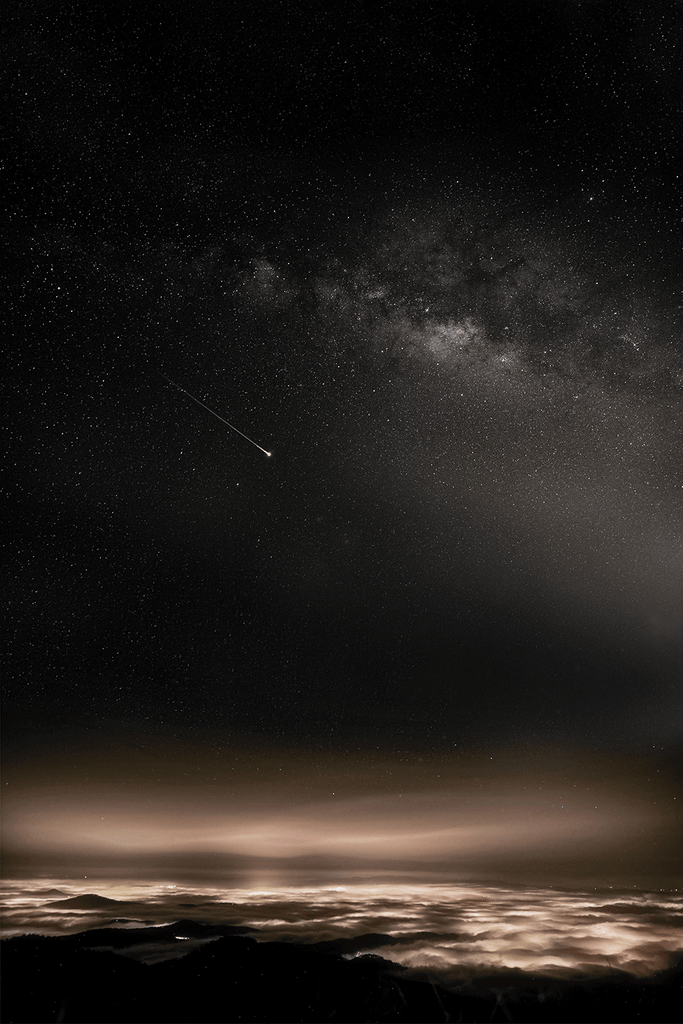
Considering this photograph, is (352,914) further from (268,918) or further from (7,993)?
(7,993)

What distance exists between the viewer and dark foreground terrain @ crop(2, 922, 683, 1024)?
1986 cm

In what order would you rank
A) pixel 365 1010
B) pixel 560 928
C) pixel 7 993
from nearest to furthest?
pixel 7 993, pixel 365 1010, pixel 560 928

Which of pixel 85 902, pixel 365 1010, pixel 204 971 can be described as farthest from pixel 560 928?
pixel 85 902

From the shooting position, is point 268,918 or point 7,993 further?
point 268,918

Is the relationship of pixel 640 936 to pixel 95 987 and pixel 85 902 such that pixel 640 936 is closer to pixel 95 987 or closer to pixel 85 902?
pixel 95 987

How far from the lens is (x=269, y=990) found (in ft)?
79.7

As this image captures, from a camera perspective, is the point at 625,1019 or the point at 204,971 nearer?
the point at 625,1019

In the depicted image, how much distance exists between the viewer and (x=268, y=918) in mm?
43312

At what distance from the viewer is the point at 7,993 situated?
21.4 meters

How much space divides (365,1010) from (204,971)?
6.48m

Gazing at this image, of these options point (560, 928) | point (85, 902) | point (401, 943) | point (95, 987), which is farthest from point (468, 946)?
point (85, 902)

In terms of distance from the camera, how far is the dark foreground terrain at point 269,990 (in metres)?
19.9

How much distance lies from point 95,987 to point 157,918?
2134 cm

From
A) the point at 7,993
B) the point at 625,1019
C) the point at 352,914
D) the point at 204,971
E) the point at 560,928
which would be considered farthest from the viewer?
the point at 352,914
